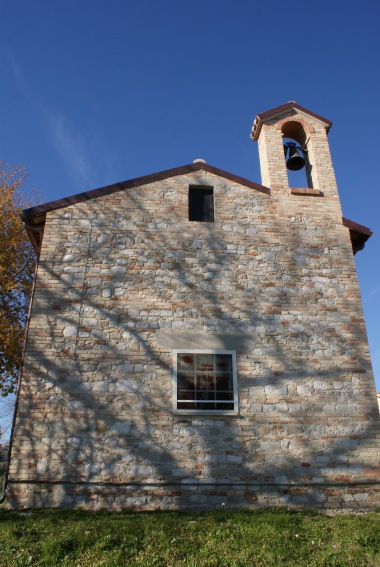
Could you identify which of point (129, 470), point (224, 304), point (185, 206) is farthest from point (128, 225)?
point (129, 470)

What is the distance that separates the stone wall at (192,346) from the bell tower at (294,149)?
0.36 meters

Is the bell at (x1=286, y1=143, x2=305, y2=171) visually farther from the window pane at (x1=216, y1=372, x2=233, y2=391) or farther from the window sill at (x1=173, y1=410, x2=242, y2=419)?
the window sill at (x1=173, y1=410, x2=242, y2=419)

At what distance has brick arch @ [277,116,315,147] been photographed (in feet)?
36.3

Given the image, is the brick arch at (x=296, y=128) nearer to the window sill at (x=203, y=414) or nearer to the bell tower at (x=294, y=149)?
the bell tower at (x=294, y=149)

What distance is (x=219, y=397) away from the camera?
26.6 feet

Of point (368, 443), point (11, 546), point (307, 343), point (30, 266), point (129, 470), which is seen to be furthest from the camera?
point (30, 266)

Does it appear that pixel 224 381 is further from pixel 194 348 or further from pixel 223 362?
pixel 194 348

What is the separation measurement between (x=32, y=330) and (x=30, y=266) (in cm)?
815

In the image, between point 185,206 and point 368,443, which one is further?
point 185,206

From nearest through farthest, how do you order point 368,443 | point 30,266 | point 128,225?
1. point 368,443
2. point 128,225
3. point 30,266

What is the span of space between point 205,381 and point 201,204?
400 centimetres

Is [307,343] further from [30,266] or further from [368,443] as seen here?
[30,266]

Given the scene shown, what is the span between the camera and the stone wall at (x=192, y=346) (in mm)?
7504

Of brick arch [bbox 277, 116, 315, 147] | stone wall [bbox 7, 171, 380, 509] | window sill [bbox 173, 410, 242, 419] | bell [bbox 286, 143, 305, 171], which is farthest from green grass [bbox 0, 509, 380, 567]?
brick arch [bbox 277, 116, 315, 147]
